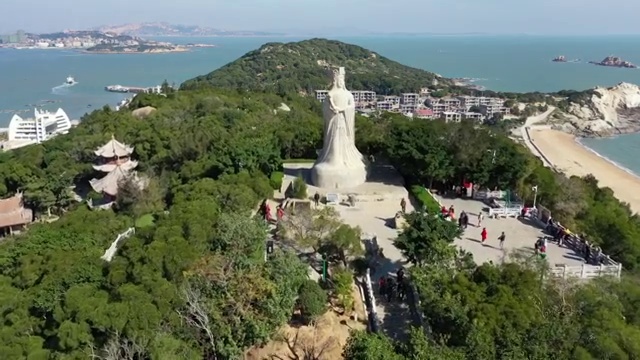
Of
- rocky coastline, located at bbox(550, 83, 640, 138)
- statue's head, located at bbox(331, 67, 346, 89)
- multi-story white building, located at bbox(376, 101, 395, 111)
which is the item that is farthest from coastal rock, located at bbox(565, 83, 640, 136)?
statue's head, located at bbox(331, 67, 346, 89)

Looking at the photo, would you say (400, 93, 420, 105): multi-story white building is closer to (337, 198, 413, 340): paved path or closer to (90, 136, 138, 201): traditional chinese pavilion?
(90, 136, 138, 201): traditional chinese pavilion

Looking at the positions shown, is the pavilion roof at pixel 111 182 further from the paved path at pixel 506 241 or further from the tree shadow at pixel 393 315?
the paved path at pixel 506 241

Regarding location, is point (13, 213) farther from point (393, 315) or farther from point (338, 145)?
point (393, 315)

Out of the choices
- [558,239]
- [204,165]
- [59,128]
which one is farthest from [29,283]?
[59,128]

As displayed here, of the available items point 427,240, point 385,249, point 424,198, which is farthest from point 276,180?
point 427,240

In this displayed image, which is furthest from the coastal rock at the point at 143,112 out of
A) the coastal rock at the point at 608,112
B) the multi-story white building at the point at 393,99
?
the coastal rock at the point at 608,112
